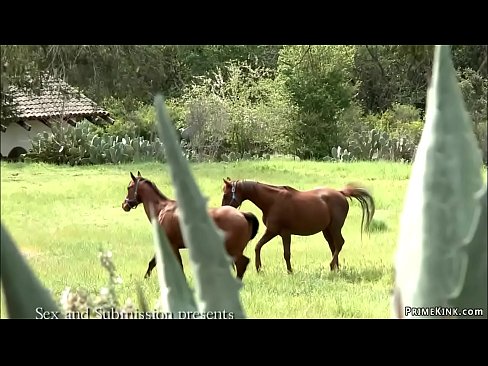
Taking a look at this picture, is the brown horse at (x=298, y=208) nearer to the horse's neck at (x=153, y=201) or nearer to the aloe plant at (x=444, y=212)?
the horse's neck at (x=153, y=201)

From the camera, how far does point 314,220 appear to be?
4.22 ft

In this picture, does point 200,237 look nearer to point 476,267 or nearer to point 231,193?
point 476,267

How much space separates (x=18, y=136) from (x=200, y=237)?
882mm

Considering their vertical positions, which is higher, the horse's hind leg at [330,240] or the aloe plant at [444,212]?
the aloe plant at [444,212]

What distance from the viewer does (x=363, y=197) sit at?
1.24m

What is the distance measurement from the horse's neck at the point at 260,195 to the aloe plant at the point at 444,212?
2.39 feet

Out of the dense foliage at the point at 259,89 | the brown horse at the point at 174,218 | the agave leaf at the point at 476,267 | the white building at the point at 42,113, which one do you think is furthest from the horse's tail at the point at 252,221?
the agave leaf at the point at 476,267

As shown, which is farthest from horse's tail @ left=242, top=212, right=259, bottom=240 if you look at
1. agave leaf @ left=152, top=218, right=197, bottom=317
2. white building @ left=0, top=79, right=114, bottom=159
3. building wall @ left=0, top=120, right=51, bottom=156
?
agave leaf @ left=152, top=218, right=197, bottom=317

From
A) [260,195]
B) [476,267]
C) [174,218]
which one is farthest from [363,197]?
[476,267]

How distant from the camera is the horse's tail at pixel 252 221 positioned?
4.05 ft

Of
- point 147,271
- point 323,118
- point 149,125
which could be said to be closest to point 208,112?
point 149,125

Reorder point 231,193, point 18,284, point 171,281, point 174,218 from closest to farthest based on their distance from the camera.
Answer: point 18,284
point 171,281
point 174,218
point 231,193
